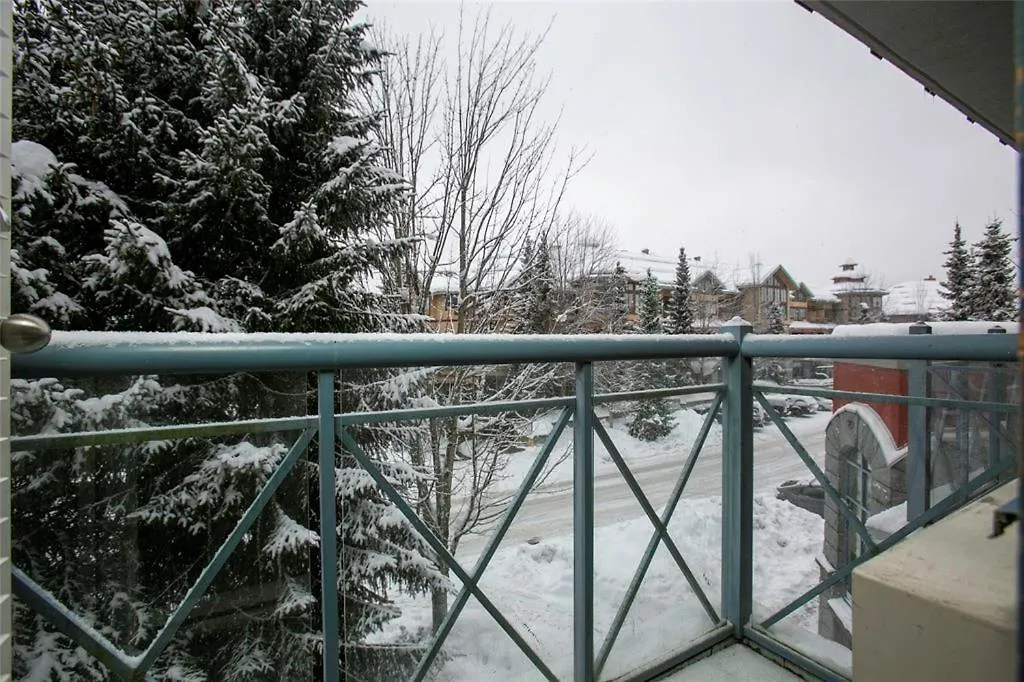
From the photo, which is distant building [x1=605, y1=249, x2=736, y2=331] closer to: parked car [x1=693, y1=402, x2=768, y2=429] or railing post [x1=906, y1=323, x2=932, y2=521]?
parked car [x1=693, y1=402, x2=768, y2=429]

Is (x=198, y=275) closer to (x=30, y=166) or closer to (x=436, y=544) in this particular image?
(x=30, y=166)

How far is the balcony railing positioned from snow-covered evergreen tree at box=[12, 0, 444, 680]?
4 centimetres

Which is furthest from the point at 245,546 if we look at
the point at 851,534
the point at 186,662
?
the point at 851,534

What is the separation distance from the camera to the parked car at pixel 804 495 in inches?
70.6

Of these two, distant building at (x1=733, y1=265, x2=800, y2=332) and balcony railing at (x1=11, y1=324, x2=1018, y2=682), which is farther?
distant building at (x1=733, y1=265, x2=800, y2=332)

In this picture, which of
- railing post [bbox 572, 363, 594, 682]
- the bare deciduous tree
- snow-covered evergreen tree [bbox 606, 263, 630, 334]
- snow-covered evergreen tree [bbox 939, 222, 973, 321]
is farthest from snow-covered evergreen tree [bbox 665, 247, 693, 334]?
railing post [bbox 572, 363, 594, 682]

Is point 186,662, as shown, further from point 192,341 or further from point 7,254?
point 7,254

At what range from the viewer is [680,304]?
1275cm

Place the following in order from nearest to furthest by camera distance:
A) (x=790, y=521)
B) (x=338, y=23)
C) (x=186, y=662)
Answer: (x=186, y=662) → (x=790, y=521) → (x=338, y=23)

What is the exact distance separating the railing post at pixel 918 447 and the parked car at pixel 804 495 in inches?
11.4

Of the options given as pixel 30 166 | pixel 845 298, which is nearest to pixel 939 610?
pixel 30 166

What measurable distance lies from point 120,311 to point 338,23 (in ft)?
11.4

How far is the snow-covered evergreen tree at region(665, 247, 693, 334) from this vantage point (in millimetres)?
12250

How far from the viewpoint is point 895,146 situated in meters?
5.29
